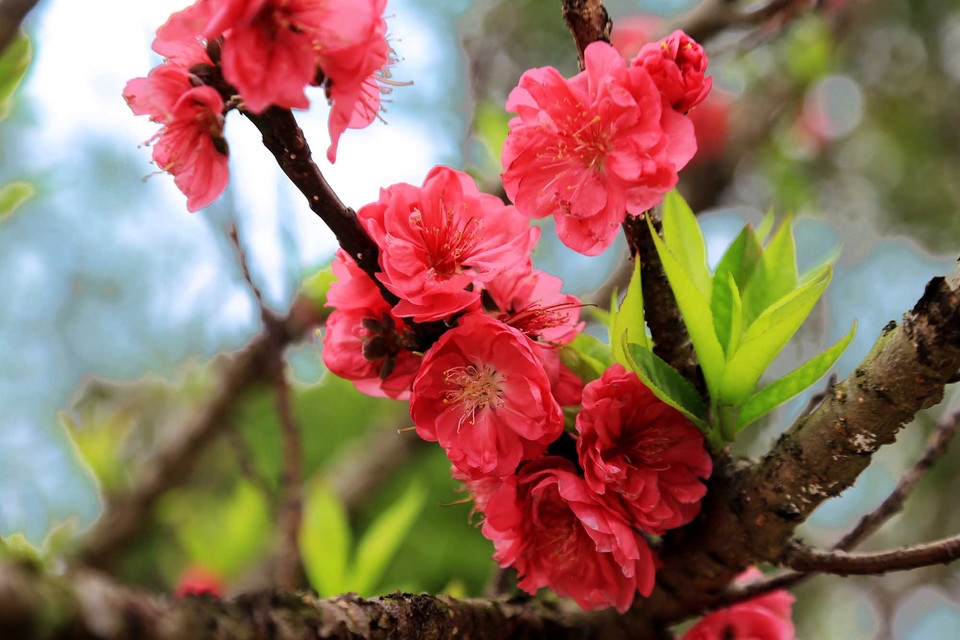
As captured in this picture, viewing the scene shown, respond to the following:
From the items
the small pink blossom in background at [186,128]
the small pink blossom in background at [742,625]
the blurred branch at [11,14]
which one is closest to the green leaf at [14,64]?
the blurred branch at [11,14]

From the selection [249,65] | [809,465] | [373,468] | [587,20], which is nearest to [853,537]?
[809,465]

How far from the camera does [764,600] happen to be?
74cm

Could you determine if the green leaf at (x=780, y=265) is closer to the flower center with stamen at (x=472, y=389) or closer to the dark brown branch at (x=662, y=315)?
the dark brown branch at (x=662, y=315)

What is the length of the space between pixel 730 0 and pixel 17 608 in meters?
1.42

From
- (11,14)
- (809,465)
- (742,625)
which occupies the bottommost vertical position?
(742,625)

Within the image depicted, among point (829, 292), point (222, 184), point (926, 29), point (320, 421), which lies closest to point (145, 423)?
point (320, 421)

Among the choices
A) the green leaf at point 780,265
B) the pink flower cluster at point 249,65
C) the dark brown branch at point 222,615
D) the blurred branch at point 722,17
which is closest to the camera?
the dark brown branch at point 222,615

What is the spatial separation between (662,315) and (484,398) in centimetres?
18

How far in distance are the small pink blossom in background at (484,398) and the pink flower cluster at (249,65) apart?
172 millimetres

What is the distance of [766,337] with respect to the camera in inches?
22.3

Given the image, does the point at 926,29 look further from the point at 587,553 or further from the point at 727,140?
the point at 587,553

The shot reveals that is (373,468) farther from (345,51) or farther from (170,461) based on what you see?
(345,51)

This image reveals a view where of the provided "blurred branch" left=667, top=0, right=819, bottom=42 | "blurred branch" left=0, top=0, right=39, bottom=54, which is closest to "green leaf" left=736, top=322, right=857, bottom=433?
"blurred branch" left=0, top=0, right=39, bottom=54

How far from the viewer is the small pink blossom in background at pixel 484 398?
0.53 m
